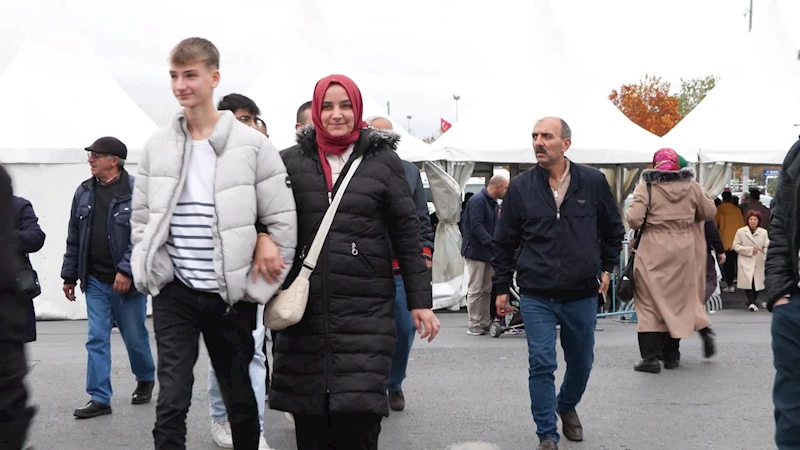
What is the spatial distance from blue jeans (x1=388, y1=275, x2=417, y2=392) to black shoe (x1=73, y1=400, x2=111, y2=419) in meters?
2.02

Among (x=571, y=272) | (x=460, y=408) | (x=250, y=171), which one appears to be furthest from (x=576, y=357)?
(x=250, y=171)

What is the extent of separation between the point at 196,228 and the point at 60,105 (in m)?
9.79

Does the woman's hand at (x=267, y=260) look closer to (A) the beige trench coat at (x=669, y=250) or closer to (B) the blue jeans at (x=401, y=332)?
(B) the blue jeans at (x=401, y=332)

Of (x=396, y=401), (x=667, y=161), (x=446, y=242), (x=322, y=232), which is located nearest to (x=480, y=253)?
(x=446, y=242)

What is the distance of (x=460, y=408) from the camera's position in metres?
6.74

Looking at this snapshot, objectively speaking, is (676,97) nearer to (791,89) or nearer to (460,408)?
(791,89)

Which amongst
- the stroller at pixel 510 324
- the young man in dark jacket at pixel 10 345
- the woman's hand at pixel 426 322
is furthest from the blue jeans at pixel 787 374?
the stroller at pixel 510 324

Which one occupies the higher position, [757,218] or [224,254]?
[224,254]

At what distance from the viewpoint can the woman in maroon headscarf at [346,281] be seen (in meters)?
3.88

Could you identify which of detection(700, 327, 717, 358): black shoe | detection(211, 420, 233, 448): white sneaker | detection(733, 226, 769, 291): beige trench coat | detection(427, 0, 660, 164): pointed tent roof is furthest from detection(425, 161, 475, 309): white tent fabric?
detection(211, 420, 233, 448): white sneaker

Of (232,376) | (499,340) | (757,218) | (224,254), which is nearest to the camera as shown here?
(224,254)

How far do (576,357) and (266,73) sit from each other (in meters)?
10.8

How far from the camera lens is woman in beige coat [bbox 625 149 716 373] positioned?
26.0 feet

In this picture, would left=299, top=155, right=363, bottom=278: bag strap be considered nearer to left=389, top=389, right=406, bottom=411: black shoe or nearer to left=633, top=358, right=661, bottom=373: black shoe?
left=389, top=389, right=406, bottom=411: black shoe
